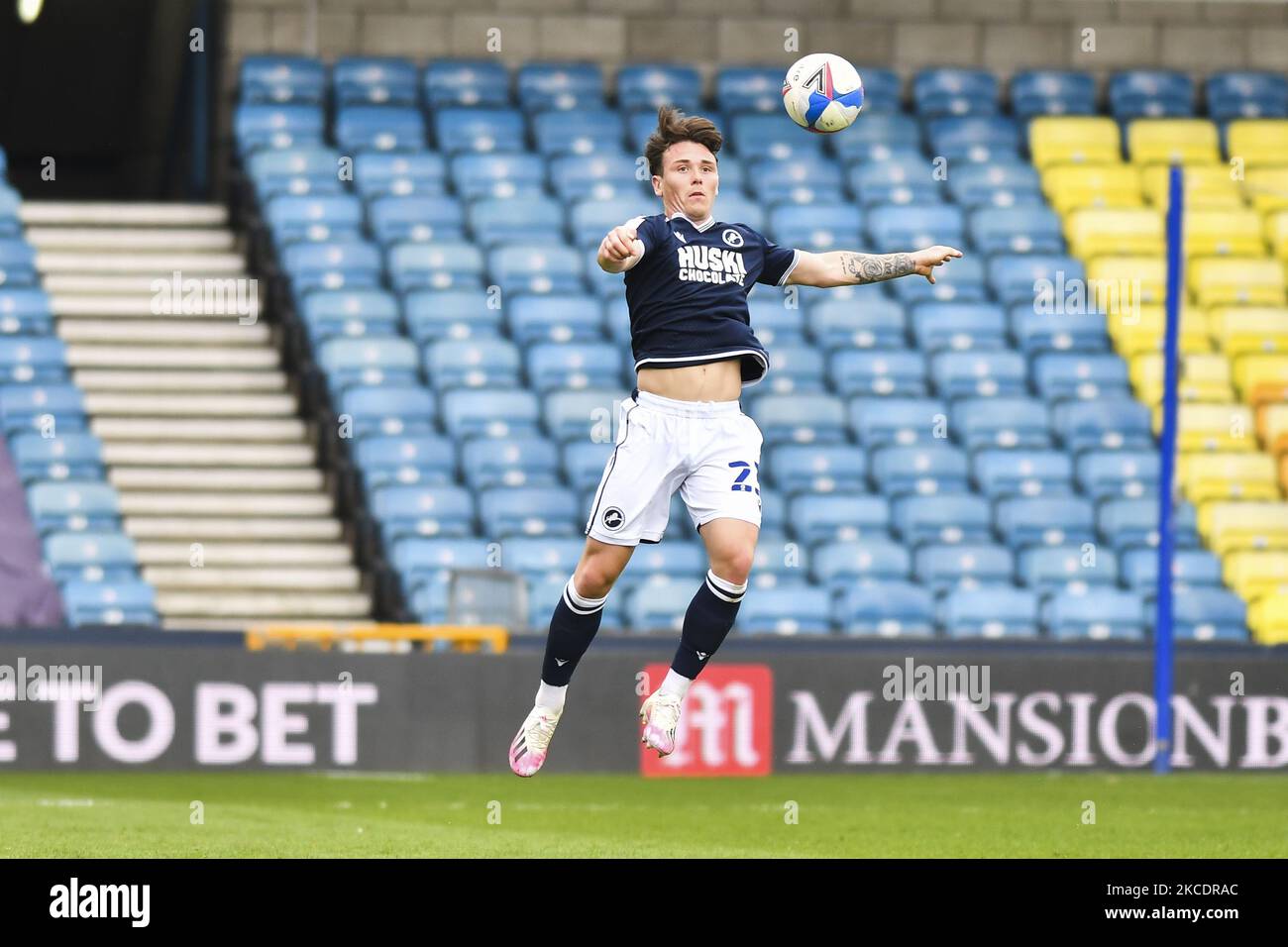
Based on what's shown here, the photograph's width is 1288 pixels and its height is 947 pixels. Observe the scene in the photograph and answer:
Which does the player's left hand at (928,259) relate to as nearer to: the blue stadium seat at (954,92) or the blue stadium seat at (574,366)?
the blue stadium seat at (574,366)

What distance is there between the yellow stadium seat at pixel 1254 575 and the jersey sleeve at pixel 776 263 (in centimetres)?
1037

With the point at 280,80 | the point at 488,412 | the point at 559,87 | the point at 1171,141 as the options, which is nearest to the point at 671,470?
the point at 488,412

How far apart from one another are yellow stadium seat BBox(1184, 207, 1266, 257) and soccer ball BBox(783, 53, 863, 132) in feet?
41.4

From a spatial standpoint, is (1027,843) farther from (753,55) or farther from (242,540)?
(753,55)

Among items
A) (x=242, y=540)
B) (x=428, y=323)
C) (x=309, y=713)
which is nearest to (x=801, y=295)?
(x=428, y=323)

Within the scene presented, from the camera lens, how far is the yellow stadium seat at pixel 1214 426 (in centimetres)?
1986

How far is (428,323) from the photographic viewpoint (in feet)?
64.1

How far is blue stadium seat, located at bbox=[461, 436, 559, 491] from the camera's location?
18.4 m

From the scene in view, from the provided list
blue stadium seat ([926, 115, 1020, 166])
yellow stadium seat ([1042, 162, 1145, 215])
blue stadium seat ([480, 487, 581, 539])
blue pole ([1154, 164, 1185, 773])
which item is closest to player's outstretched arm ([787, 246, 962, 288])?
blue pole ([1154, 164, 1185, 773])

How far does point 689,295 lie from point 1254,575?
10.9 m

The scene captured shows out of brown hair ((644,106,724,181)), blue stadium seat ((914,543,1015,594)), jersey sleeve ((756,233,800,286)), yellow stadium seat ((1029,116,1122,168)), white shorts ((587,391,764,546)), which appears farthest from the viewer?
yellow stadium seat ((1029,116,1122,168))

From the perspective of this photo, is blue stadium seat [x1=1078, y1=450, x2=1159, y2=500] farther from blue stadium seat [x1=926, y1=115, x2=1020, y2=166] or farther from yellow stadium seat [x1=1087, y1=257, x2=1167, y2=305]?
blue stadium seat [x1=926, y1=115, x2=1020, y2=166]

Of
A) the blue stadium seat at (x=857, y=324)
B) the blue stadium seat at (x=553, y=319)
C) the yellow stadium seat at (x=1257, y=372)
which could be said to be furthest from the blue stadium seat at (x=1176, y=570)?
the blue stadium seat at (x=553, y=319)

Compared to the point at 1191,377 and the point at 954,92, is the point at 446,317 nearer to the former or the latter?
the point at 954,92
